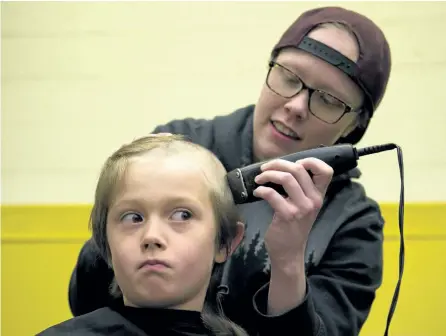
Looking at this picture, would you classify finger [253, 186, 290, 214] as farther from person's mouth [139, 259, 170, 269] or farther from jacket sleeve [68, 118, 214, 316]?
jacket sleeve [68, 118, 214, 316]

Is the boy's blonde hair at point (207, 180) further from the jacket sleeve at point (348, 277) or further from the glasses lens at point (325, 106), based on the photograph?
the glasses lens at point (325, 106)

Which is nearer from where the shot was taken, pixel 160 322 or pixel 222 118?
pixel 160 322

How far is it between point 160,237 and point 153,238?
0.04 ft

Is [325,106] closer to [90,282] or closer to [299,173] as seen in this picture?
[299,173]

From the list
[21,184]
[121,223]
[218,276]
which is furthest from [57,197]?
[121,223]

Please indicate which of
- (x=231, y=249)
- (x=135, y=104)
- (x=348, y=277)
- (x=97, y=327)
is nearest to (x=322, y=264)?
(x=348, y=277)

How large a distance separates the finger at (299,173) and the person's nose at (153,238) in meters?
0.18

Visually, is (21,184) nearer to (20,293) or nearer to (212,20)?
(20,293)

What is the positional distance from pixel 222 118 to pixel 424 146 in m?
0.82

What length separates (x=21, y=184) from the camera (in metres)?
2.01

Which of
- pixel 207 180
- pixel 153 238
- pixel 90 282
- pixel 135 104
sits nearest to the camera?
pixel 153 238

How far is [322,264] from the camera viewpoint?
46.5 inches

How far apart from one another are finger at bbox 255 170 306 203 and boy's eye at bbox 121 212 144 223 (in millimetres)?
193

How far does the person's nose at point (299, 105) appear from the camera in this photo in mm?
1195
